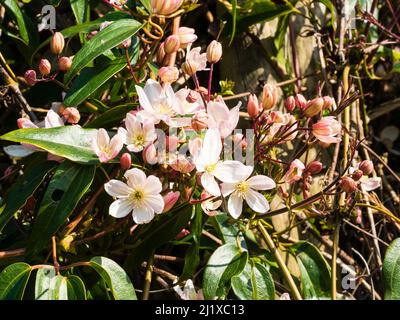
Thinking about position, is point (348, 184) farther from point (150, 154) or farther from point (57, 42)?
point (57, 42)

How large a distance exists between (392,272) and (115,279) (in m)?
0.41

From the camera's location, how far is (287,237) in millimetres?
1262

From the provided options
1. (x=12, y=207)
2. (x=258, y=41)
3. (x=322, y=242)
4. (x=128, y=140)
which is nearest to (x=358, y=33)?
(x=258, y=41)

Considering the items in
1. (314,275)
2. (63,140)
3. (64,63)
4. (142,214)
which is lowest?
(314,275)

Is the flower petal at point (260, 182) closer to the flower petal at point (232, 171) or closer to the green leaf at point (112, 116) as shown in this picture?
the flower petal at point (232, 171)

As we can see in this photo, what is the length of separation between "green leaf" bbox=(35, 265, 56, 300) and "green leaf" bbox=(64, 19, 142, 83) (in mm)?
279

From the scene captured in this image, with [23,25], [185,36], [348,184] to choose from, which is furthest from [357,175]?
[23,25]

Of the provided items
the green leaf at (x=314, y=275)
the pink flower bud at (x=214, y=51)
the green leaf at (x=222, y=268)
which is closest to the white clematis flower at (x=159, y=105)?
the pink flower bud at (x=214, y=51)

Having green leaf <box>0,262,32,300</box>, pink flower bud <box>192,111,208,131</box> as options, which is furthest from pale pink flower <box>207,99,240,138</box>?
green leaf <box>0,262,32,300</box>

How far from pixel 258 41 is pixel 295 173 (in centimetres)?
51

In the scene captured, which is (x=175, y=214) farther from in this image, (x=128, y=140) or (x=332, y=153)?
(x=332, y=153)

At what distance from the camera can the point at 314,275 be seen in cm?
108

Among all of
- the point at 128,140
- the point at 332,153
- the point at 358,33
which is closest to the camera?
the point at 128,140

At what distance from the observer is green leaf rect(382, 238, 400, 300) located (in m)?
0.96
